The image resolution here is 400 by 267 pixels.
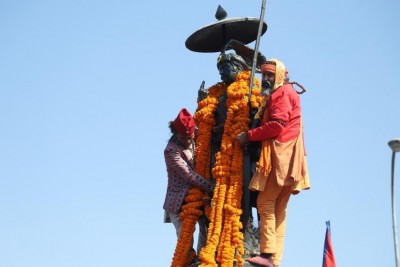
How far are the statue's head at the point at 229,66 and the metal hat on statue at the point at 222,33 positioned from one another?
797 mm

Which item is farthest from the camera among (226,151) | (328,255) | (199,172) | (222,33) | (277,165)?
(328,255)

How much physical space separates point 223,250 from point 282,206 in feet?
3.47

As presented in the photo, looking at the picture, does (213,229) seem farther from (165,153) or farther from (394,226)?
(394,226)

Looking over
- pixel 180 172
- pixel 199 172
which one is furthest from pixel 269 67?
pixel 180 172

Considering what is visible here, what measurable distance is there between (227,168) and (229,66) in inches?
68.4

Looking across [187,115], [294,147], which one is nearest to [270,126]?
[294,147]

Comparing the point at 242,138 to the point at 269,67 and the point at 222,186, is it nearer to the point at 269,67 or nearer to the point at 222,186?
the point at 222,186

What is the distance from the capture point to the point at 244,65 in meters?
12.9

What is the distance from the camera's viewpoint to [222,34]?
13.6m

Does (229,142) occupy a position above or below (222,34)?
below

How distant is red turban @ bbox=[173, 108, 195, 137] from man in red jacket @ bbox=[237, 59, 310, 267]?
974 mm

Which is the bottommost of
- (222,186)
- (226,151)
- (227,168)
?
(222,186)

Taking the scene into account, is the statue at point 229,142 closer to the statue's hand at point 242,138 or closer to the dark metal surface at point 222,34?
the dark metal surface at point 222,34

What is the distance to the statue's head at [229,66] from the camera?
12.7 meters
